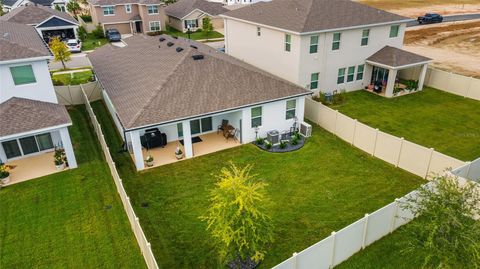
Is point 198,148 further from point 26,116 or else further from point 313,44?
point 313,44

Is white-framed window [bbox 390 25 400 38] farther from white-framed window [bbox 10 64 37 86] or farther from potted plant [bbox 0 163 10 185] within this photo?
potted plant [bbox 0 163 10 185]

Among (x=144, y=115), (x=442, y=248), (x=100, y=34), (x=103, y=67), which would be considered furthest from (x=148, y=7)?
(x=442, y=248)

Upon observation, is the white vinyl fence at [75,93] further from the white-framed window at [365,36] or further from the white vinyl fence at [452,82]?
the white vinyl fence at [452,82]

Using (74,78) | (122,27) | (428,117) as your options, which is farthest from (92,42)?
(428,117)

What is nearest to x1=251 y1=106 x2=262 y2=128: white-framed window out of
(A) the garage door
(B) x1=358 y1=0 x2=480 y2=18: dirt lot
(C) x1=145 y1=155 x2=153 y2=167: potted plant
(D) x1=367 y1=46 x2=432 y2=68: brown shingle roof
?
(C) x1=145 y1=155 x2=153 y2=167: potted plant

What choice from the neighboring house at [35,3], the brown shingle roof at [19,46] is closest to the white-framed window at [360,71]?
the brown shingle roof at [19,46]

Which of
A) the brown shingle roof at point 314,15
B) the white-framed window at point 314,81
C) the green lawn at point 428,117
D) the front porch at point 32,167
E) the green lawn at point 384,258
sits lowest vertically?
the green lawn at point 428,117

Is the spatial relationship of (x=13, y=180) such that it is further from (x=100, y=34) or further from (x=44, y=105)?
(x=100, y=34)
